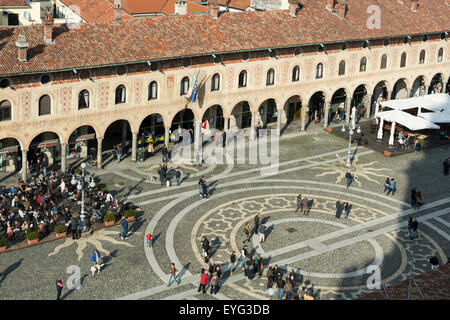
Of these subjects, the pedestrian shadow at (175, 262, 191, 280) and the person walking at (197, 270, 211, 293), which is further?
the pedestrian shadow at (175, 262, 191, 280)

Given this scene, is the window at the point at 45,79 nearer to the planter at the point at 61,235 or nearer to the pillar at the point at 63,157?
the pillar at the point at 63,157

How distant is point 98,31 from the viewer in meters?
53.0

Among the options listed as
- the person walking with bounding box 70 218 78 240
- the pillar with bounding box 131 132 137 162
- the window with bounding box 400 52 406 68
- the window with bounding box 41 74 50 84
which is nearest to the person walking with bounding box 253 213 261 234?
the person walking with bounding box 70 218 78 240

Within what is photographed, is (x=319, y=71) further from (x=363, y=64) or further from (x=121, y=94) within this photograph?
(x=121, y=94)

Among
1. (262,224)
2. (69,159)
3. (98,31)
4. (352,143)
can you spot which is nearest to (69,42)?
(98,31)

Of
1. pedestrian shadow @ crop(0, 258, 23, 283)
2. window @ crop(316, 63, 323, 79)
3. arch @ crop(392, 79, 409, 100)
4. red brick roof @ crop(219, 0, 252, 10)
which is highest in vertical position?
red brick roof @ crop(219, 0, 252, 10)

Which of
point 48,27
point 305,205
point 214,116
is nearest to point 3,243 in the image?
point 48,27

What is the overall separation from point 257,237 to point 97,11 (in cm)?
4190

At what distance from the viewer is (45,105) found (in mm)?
50406

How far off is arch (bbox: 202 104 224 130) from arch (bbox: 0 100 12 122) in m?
19.4

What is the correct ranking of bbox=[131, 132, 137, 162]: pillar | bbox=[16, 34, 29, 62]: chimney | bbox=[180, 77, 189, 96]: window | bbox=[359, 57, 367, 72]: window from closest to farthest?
bbox=[16, 34, 29, 62]: chimney, bbox=[131, 132, 137, 162]: pillar, bbox=[180, 77, 189, 96]: window, bbox=[359, 57, 367, 72]: window

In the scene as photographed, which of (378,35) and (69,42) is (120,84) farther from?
(378,35)

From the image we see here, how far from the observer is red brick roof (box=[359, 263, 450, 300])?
119ft

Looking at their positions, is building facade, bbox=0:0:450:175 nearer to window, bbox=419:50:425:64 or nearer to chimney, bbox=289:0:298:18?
window, bbox=419:50:425:64
